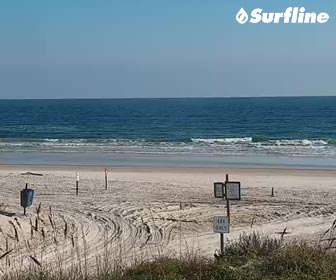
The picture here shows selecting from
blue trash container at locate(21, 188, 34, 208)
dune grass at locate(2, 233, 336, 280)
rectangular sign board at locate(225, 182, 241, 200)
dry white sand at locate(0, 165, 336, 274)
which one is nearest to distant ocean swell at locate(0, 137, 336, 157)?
dry white sand at locate(0, 165, 336, 274)

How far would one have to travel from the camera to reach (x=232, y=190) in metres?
11.1

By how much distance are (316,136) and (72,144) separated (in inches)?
859

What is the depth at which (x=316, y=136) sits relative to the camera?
54.3 metres

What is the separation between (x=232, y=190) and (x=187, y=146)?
33309mm

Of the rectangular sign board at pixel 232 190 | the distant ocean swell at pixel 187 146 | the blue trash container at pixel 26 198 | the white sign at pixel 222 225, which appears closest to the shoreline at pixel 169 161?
the distant ocean swell at pixel 187 146

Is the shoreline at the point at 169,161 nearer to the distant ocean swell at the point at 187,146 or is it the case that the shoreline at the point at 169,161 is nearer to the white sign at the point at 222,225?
the distant ocean swell at the point at 187,146

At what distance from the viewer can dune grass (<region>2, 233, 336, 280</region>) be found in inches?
295

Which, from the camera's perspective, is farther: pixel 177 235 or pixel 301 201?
pixel 301 201

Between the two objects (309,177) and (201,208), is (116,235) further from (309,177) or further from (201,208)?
(309,177)

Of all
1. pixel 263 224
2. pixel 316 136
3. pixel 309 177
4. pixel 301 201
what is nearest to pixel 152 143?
pixel 316 136

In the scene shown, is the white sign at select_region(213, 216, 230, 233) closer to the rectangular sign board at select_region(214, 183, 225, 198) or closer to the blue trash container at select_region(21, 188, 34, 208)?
the rectangular sign board at select_region(214, 183, 225, 198)

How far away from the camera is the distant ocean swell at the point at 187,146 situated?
4019 centimetres

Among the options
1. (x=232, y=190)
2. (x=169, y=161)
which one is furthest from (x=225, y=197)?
(x=169, y=161)

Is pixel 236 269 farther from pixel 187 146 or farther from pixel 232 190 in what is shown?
pixel 187 146
